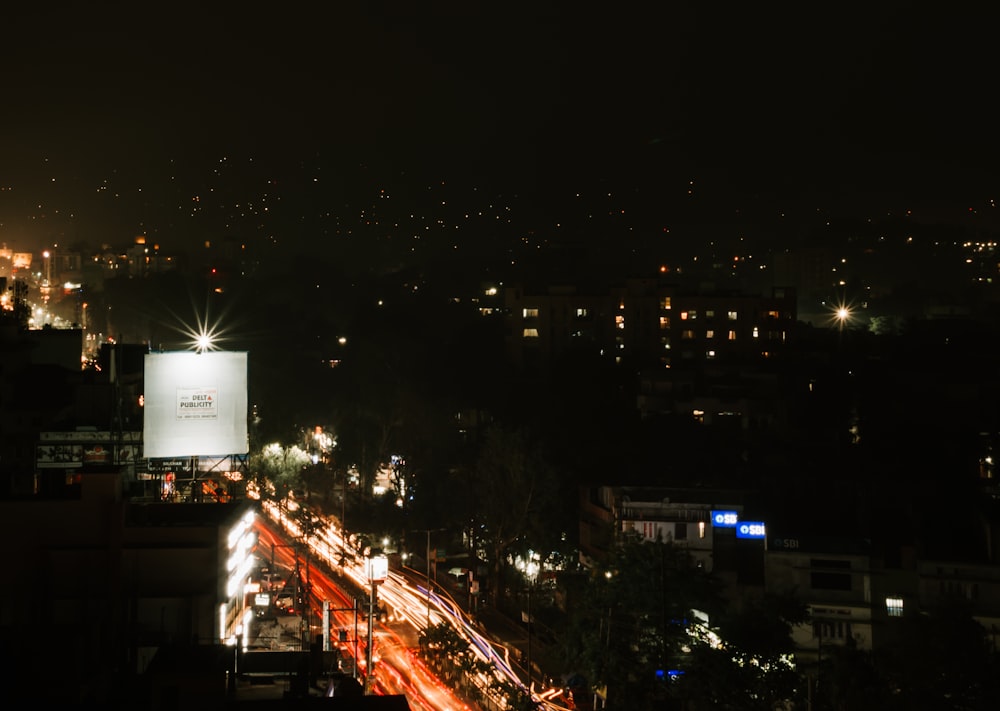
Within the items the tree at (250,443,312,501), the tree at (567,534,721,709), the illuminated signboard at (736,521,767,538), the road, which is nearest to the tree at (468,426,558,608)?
the road

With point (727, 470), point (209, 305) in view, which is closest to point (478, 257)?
point (209, 305)

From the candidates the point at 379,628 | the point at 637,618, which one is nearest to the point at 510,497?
the point at 379,628

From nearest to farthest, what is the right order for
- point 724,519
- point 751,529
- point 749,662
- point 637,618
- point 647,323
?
point 749,662 → point 637,618 → point 751,529 → point 724,519 → point 647,323

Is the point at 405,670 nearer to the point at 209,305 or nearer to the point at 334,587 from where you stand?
the point at 334,587

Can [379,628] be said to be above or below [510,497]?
below

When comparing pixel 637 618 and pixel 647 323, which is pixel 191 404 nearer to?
pixel 637 618

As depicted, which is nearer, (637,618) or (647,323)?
(637,618)

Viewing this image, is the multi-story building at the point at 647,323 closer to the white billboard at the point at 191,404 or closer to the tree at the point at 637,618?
the tree at the point at 637,618
